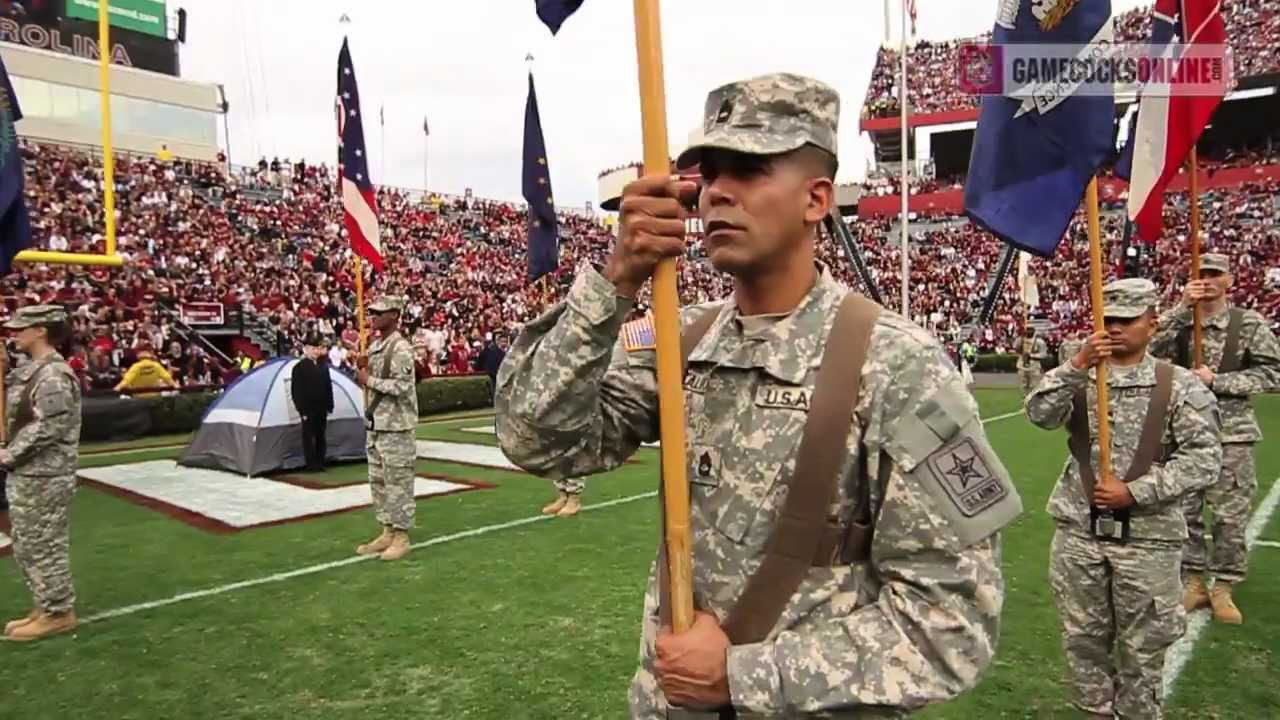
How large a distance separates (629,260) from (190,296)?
2425cm

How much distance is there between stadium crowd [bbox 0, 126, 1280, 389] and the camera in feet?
64.8

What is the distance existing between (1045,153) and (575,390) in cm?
268

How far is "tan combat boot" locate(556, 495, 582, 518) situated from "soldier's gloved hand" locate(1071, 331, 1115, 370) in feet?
19.1

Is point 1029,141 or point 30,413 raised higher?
point 1029,141

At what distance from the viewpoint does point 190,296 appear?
22.5 m

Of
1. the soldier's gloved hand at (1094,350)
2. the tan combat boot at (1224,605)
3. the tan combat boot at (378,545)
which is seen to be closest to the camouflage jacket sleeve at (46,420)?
the tan combat boot at (378,545)

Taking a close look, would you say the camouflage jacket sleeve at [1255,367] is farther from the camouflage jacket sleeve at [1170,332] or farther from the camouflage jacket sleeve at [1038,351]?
the camouflage jacket sleeve at [1038,351]

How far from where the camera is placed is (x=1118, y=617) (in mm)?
3570

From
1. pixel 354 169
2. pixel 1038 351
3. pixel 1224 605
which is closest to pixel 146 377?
pixel 354 169

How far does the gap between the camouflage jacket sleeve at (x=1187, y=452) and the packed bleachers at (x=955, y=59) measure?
134 ft

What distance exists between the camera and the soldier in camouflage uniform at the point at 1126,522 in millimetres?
3490

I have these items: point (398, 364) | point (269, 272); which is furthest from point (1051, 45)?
point (269, 272)

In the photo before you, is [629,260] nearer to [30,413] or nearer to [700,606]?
[700,606]

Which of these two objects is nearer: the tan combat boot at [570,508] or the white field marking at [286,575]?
the white field marking at [286,575]
